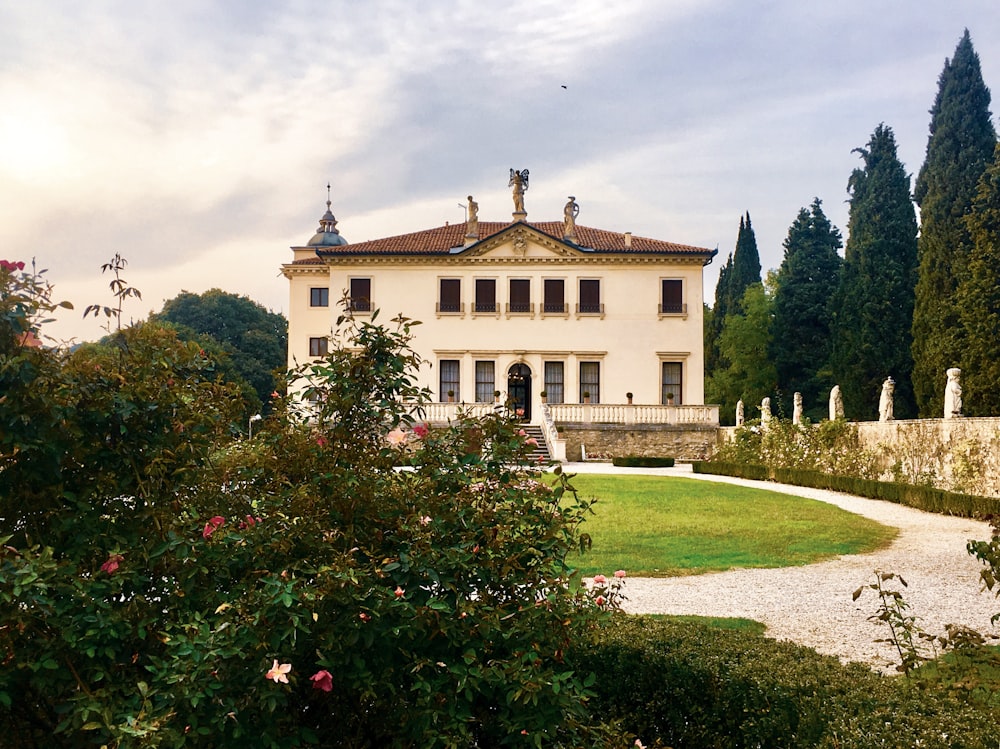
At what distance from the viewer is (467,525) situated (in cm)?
335

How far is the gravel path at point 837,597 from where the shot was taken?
707 centimetres

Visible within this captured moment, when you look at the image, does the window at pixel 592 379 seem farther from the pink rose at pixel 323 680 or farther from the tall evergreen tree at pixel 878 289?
the pink rose at pixel 323 680

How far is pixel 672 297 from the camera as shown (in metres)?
38.4

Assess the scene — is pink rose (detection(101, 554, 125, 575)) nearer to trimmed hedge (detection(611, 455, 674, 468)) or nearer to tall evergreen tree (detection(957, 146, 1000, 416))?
tall evergreen tree (detection(957, 146, 1000, 416))

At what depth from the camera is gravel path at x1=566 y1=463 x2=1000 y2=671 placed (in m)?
7.07

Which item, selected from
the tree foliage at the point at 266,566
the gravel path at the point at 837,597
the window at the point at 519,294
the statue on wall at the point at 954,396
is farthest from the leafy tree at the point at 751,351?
the tree foliage at the point at 266,566

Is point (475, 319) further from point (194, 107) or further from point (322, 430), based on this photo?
point (322, 430)

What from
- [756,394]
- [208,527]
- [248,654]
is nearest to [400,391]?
[208,527]

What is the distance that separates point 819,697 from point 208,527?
266 cm

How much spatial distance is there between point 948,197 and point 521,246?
16507 millimetres

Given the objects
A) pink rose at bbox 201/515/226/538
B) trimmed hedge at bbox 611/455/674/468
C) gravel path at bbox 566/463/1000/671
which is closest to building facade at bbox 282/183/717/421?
trimmed hedge at bbox 611/455/674/468

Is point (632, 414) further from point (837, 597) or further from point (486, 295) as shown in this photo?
point (837, 597)

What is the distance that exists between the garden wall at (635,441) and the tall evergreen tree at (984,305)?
10107 millimetres

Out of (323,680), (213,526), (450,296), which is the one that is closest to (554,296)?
(450,296)
